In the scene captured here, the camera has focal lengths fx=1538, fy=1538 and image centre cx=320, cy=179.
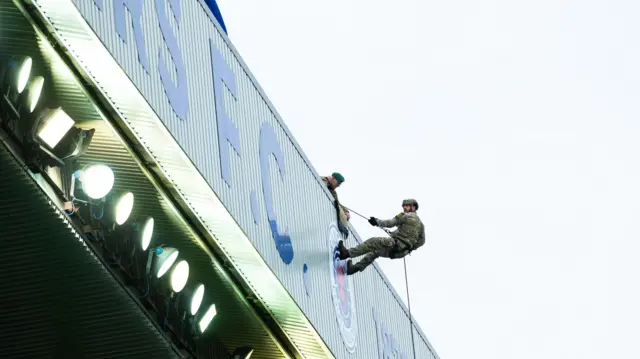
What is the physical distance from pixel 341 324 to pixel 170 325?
4656 mm

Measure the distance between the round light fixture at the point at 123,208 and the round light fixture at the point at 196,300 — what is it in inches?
100.0

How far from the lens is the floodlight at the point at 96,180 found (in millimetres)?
16594

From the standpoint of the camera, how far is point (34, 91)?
15.5m

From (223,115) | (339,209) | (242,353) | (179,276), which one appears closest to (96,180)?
(179,276)

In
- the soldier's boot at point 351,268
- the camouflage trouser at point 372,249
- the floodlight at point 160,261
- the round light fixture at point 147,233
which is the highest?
the round light fixture at point 147,233

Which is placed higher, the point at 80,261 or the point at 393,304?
the point at 80,261

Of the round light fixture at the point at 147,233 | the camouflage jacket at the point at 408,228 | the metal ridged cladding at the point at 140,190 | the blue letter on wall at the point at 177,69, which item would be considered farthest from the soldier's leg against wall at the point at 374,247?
the blue letter on wall at the point at 177,69

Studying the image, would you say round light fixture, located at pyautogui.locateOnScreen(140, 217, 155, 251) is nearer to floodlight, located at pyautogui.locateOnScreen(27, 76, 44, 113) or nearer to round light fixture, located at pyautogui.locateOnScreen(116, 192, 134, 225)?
round light fixture, located at pyautogui.locateOnScreen(116, 192, 134, 225)

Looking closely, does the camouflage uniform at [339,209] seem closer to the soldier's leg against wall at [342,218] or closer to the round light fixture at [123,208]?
the soldier's leg against wall at [342,218]

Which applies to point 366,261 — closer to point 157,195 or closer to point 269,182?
point 269,182

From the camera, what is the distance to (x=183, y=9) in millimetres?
18062

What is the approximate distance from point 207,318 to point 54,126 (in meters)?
4.99

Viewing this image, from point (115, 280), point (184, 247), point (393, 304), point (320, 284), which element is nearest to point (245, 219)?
point (184, 247)

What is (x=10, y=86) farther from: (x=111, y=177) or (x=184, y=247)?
(x=184, y=247)
